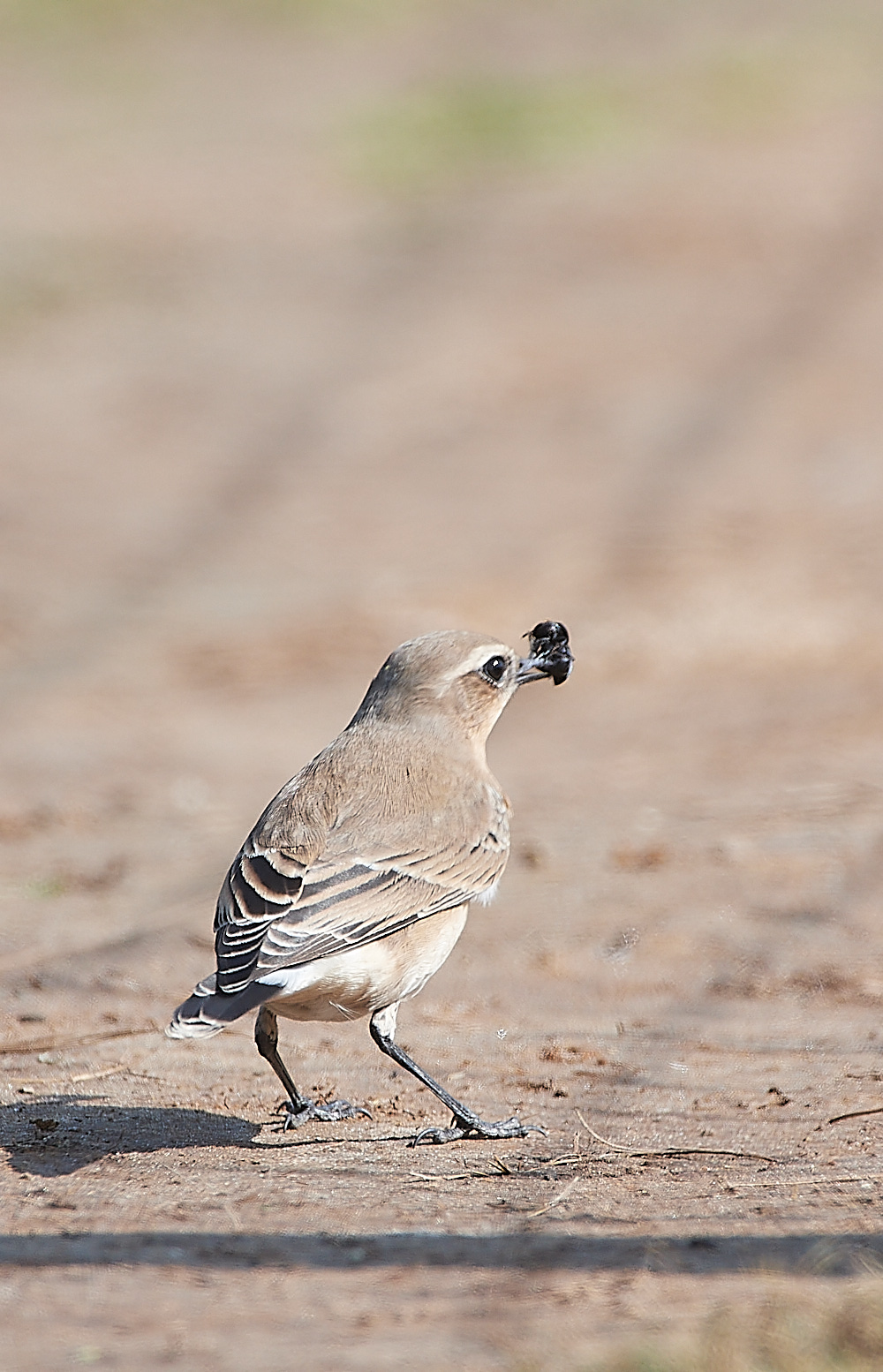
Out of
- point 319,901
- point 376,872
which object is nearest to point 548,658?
point 376,872

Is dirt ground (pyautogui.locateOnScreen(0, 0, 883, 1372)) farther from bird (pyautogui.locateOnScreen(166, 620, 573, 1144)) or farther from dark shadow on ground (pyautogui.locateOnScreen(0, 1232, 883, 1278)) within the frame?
bird (pyautogui.locateOnScreen(166, 620, 573, 1144))

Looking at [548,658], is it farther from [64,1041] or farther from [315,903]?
[64,1041]

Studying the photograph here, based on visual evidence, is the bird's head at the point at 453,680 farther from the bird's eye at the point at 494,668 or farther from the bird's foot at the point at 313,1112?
the bird's foot at the point at 313,1112

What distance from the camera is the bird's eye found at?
6.29m

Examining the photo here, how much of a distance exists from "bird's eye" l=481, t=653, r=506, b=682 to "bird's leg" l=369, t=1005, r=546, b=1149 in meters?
1.33

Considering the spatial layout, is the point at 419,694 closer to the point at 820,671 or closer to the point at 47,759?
the point at 47,759

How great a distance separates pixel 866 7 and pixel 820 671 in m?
23.3

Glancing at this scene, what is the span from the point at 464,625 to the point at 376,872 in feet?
19.1

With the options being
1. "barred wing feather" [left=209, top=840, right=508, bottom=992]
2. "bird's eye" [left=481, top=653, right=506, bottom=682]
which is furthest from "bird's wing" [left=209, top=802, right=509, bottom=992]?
"bird's eye" [left=481, top=653, right=506, bottom=682]

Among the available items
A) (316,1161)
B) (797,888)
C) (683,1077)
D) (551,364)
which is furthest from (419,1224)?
(551,364)

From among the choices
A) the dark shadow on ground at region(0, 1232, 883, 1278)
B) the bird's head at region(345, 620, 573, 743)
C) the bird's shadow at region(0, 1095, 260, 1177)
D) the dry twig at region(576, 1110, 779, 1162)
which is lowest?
the dark shadow on ground at region(0, 1232, 883, 1278)

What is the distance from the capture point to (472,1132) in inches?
207

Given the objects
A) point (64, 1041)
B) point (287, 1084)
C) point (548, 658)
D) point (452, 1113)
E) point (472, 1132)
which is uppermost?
point (548, 658)

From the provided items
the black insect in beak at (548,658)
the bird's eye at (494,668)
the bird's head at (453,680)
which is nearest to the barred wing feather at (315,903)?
the bird's head at (453,680)
